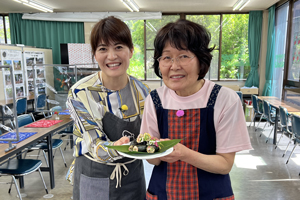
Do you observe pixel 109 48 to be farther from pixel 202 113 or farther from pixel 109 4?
pixel 109 4

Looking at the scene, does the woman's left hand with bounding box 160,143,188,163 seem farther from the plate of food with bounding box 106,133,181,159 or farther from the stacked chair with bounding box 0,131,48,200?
the stacked chair with bounding box 0,131,48,200

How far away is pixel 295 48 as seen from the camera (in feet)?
18.9

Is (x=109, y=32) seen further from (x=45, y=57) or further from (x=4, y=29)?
(x=4, y=29)

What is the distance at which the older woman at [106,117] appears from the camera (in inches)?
46.5

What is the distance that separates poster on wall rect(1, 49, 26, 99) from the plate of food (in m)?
5.84

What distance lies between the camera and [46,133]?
A: 3.08 metres

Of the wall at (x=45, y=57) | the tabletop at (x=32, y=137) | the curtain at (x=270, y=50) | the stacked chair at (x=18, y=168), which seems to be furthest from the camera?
the curtain at (x=270, y=50)

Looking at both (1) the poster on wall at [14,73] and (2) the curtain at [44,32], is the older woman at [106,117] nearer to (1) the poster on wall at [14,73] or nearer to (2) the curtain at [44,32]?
(1) the poster on wall at [14,73]

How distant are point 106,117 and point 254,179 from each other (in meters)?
2.95

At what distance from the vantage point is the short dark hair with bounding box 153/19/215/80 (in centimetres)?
87

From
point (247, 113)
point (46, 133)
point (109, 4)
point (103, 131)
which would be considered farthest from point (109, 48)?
point (247, 113)

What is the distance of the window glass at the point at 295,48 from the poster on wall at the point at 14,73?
273 inches

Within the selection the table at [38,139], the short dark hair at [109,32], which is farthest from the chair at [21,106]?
the short dark hair at [109,32]

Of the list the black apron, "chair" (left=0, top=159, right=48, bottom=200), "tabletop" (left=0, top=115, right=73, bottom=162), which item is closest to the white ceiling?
"tabletop" (left=0, top=115, right=73, bottom=162)
